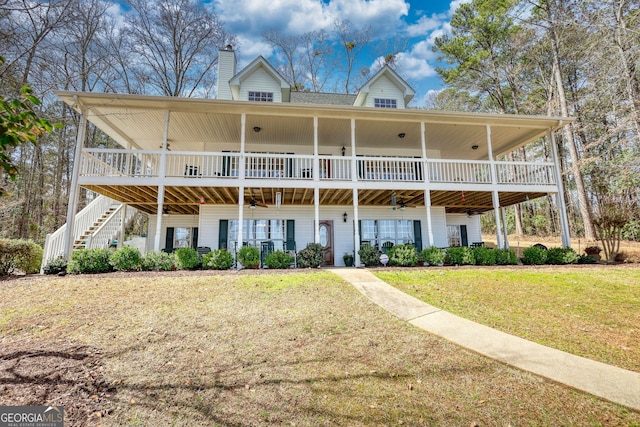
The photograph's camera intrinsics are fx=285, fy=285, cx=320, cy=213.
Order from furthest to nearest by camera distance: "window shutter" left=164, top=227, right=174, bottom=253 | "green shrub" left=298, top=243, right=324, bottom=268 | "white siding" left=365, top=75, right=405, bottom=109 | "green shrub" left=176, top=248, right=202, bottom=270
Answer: "white siding" left=365, top=75, right=405, bottom=109 < "window shutter" left=164, top=227, right=174, bottom=253 < "green shrub" left=298, top=243, right=324, bottom=268 < "green shrub" left=176, top=248, right=202, bottom=270

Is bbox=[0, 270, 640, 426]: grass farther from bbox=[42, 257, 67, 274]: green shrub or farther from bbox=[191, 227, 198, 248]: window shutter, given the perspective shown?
bbox=[191, 227, 198, 248]: window shutter

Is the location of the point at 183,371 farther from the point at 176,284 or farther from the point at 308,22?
the point at 308,22

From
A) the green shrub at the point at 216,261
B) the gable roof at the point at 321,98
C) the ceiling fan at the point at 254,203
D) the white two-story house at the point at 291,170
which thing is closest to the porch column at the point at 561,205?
the white two-story house at the point at 291,170

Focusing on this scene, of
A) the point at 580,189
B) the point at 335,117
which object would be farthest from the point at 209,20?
the point at 580,189

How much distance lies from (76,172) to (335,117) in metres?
9.08

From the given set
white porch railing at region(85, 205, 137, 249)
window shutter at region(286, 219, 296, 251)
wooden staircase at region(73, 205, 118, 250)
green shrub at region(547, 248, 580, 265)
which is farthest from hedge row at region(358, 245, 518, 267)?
wooden staircase at region(73, 205, 118, 250)

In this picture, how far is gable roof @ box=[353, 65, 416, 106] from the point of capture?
14.1 meters

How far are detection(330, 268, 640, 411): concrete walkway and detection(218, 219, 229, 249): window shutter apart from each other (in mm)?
8625

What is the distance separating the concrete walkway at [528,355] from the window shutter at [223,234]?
863 cm

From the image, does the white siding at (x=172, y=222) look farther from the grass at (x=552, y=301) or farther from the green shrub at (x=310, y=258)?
the grass at (x=552, y=301)

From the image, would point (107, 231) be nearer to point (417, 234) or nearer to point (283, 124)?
point (283, 124)

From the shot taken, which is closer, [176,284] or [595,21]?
[176,284]

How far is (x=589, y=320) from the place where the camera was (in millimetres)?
4898

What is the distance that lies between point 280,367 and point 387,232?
36.5 ft
